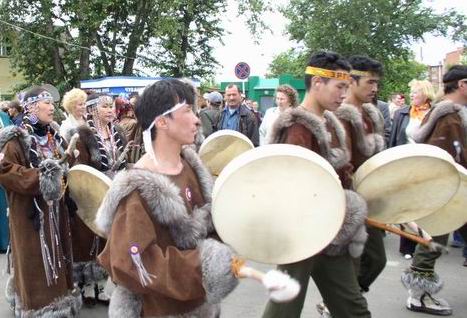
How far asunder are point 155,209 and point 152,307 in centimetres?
42

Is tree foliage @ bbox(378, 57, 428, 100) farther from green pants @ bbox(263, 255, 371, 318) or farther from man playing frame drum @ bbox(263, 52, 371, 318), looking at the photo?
green pants @ bbox(263, 255, 371, 318)

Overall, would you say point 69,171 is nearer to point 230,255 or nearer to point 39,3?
point 230,255

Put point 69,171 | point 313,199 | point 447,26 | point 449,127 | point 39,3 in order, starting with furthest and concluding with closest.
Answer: point 39,3 → point 447,26 → point 449,127 → point 69,171 → point 313,199

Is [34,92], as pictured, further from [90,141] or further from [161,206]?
[161,206]

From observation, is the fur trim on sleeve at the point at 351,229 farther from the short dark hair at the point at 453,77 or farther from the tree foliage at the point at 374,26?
the tree foliage at the point at 374,26

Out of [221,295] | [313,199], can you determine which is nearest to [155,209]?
[221,295]

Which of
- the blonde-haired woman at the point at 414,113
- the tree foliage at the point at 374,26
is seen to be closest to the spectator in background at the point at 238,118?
the blonde-haired woman at the point at 414,113

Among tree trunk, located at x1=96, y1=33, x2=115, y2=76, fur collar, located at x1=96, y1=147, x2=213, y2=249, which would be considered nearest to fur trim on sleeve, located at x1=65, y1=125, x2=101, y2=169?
fur collar, located at x1=96, y1=147, x2=213, y2=249

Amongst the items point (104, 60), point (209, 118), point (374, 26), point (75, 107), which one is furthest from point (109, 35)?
point (75, 107)

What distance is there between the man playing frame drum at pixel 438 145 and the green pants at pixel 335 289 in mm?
1501

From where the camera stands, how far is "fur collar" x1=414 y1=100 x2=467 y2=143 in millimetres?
4395

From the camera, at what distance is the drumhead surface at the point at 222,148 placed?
4.08m

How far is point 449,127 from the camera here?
173 inches

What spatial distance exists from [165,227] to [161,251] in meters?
0.14
